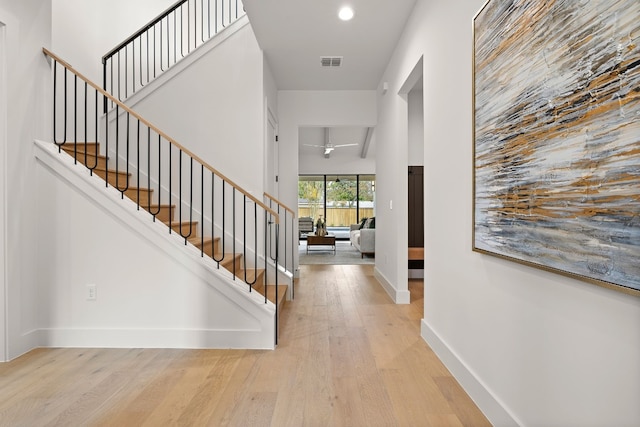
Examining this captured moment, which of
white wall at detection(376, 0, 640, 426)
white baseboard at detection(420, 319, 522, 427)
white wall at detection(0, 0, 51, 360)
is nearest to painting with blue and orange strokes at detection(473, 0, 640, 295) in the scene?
white wall at detection(376, 0, 640, 426)

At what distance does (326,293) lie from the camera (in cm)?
482

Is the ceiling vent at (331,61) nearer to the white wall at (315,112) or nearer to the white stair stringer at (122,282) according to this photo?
the white wall at (315,112)

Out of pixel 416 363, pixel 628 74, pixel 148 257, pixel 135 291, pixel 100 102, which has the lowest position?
pixel 416 363

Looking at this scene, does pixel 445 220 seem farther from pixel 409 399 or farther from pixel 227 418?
pixel 227 418

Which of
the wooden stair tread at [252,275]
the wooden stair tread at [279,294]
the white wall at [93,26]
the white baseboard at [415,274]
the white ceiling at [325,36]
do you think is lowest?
the white baseboard at [415,274]

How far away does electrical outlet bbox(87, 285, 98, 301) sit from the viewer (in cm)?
296

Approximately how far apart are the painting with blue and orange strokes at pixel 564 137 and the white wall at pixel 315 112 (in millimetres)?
4033

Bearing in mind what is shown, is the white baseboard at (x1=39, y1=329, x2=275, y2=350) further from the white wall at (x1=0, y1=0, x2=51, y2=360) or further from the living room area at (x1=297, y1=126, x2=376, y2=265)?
the living room area at (x1=297, y1=126, x2=376, y2=265)

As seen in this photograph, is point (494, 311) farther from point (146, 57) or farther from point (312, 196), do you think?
point (312, 196)

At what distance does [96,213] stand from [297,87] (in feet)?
12.0

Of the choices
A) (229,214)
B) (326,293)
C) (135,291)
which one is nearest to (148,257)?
(135,291)

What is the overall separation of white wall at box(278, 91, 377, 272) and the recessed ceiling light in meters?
2.22

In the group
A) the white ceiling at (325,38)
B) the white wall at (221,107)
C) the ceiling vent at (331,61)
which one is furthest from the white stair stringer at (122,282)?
the ceiling vent at (331,61)

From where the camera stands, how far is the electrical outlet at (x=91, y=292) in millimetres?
2955
